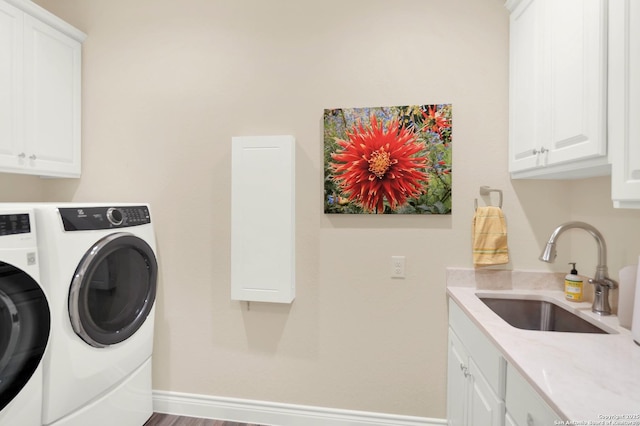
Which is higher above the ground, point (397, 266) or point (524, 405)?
point (397, 266)

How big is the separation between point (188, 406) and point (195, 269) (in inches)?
34.1

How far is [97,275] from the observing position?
169 centimetres

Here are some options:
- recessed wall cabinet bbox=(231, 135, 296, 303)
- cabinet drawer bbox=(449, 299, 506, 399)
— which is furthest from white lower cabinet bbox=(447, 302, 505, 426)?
recessed wall cabinet bbox=(231, 135, 296, 303)

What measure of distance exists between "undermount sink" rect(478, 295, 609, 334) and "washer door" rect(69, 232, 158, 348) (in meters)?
1.87

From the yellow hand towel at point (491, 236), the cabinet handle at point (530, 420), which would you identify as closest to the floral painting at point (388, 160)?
the yellow hand towel at point (491, 236)

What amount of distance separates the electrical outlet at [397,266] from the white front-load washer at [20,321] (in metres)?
1.67

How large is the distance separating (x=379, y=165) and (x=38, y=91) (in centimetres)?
198

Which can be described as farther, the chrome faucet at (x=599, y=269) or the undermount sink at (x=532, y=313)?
the undermount sink at (x=532, y=313)

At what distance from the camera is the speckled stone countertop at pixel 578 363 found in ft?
2.72

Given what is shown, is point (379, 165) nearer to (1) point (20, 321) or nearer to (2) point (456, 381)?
(2) point (456, 381)

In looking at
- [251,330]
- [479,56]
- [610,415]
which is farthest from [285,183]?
[610,415]

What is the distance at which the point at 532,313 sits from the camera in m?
1.82

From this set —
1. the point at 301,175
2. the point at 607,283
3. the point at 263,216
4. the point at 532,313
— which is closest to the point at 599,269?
the point at 607,283

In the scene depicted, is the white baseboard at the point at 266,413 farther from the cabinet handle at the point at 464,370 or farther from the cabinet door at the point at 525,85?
the cabinet door at the point at 525,85
